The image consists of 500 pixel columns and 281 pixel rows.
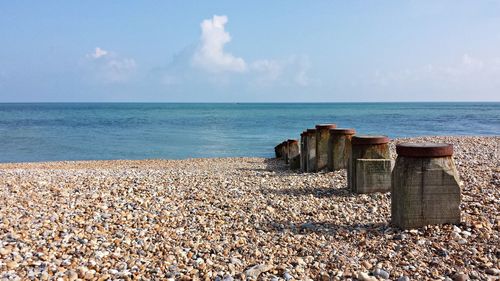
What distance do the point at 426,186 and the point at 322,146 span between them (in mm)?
6259

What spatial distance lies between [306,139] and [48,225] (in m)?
8.27

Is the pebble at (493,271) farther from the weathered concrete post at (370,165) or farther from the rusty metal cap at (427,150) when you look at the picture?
the weathered concrete post at (370,165)

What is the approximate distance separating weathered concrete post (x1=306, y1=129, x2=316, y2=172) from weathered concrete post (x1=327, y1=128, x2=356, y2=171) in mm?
1166

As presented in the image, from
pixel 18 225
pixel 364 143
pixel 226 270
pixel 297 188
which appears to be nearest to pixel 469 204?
pixel 364 143

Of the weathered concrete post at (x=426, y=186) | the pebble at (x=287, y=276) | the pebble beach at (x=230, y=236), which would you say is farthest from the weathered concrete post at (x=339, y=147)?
the pebble at (x=287, y=276)

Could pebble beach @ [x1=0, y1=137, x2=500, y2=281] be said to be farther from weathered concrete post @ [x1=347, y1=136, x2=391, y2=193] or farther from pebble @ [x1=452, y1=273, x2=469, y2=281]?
weathered concrete post @ [x1=347, y1=136, x2=391, y2=193]

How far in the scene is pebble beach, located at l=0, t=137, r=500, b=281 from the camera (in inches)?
188

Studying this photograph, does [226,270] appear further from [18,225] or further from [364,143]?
[364,143]

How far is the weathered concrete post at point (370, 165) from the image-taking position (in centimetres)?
809

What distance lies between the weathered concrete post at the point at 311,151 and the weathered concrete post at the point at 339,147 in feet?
3.82

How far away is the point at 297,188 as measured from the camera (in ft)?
30.2

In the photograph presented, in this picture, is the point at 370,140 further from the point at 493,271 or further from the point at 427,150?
the point at 493,271

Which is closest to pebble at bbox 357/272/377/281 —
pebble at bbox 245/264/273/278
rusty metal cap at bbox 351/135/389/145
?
pebble at bbox 245/264/273/278

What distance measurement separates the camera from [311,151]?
1246 centimetres
